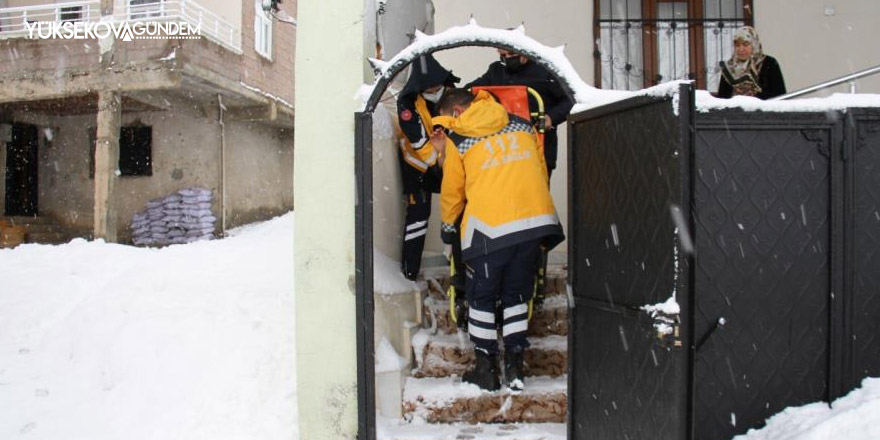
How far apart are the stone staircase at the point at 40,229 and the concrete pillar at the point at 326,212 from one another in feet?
43.3

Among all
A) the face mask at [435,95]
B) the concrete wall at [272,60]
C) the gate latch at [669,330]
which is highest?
the concrete wall at [272,60]

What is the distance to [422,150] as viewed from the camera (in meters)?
4.61

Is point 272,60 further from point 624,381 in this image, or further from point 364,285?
point 624,381

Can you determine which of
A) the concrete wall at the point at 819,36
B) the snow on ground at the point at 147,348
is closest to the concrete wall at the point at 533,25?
the concrete wall at the point at 819,36

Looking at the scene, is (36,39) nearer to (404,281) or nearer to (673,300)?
(404,281)

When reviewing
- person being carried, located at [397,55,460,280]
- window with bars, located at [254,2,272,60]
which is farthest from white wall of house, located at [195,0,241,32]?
person being carried, located at [397,55,460,280]

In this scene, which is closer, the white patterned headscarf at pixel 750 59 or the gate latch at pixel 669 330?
the gate latch at pixel 669 330

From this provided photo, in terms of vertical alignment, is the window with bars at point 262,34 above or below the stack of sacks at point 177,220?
above

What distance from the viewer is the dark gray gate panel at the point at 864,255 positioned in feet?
12.7

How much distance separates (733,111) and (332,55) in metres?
2.35

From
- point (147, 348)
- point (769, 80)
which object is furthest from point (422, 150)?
point (147, 348)

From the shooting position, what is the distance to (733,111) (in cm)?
381

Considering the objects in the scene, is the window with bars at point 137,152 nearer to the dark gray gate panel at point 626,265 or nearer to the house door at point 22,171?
the house door at point 22,171

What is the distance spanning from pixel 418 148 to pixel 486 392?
1.66m
